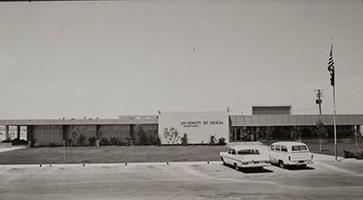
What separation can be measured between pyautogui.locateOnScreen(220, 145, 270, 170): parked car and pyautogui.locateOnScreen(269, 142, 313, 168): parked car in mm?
1498

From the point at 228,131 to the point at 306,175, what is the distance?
3457cm

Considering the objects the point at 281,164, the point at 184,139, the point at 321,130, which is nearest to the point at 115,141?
the point at 184,139

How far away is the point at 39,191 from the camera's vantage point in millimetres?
15438

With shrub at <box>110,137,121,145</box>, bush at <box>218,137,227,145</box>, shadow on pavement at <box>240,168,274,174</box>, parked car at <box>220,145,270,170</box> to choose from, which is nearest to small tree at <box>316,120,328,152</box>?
bush at <box>218,137,227,145</box>

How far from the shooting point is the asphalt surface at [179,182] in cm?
1416

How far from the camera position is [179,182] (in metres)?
17.5

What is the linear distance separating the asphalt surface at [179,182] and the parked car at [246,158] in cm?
51

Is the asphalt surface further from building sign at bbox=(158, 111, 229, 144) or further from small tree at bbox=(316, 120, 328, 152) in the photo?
building sign at bbox=(158, 111, 229, 144)

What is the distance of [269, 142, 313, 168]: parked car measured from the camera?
71.4 ft

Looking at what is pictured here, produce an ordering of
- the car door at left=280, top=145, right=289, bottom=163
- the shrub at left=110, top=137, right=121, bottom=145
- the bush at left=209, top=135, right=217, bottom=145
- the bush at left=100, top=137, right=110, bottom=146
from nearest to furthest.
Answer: the car door at left=280, top=145, right=289, bottom=163
the bush at left=209, top=135, right=217, bottom=145
the bush at left=100, top=137, right=110, bottom=146
the shrub at left=110, top=137, right=121, bottom=145

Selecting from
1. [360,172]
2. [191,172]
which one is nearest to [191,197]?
[191,172]

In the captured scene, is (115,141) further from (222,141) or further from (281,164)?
(281,164)

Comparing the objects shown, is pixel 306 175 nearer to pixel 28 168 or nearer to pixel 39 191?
pixel 39 191

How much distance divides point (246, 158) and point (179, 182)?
4.98 meters
